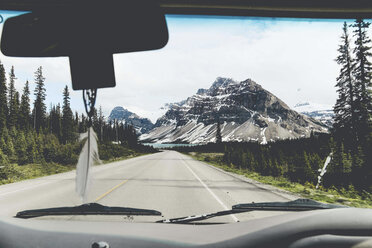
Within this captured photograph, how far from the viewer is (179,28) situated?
2391mm

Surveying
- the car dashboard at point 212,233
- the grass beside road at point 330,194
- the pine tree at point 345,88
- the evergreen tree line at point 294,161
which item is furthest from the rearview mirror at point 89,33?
the evergreen tree line at point 294,161

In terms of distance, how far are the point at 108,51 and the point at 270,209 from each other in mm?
2301

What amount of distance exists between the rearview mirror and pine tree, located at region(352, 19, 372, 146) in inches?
74.3

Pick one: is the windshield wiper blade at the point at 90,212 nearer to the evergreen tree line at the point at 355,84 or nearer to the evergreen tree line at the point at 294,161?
the evergreen tree line at the point at 355,84

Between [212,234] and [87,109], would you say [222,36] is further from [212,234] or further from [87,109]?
[212,234]

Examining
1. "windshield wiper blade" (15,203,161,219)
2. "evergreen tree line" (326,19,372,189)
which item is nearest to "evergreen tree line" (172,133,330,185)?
"evergreen tree line" (326,19,372,189)

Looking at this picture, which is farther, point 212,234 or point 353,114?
point 353,114

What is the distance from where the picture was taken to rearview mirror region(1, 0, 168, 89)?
1.75m

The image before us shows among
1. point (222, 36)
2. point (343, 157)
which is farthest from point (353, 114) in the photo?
point (343, 157)

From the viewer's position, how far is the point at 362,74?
8.25 ft

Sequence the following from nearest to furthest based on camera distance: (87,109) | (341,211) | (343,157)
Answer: (341,211) → (87,109) → (343,157)

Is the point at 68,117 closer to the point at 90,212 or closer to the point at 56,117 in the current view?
the point at 90,212

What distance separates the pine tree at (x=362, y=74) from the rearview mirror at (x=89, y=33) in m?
1.89

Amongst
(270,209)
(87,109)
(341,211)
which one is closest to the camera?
(341,211)
